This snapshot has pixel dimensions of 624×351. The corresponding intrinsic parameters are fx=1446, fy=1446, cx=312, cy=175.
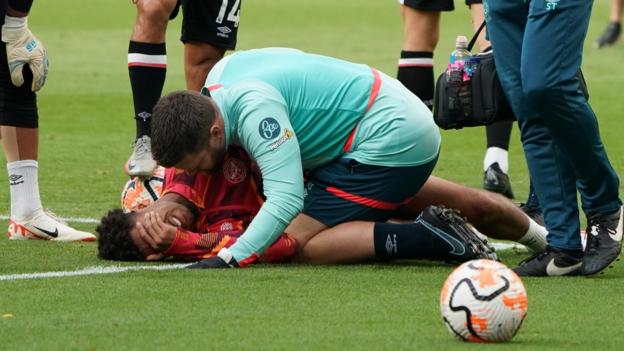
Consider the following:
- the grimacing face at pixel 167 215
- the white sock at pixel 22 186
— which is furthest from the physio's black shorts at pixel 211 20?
A: the grimacing face at pixel 167 215

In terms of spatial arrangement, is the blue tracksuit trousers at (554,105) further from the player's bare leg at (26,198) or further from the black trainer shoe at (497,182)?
the black trainer shoe at (497,182)

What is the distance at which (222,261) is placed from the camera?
6441 millimetres

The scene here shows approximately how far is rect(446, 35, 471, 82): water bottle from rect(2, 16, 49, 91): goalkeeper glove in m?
2.26

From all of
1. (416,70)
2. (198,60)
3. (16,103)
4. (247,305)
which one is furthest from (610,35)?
(247,305)

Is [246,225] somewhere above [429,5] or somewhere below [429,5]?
below

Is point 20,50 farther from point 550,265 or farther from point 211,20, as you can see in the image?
point 550,265

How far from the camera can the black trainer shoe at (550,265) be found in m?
6.38

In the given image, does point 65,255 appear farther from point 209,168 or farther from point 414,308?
point 414,308

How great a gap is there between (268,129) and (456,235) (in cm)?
106

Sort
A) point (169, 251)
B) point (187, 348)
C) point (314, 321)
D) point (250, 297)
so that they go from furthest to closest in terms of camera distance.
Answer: point (169, 251) < point (250, 297) < point (314, 321) < point (187, 348)

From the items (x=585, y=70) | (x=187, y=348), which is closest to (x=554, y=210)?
(x=187, y=348)

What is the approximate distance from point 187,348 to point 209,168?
1845mm

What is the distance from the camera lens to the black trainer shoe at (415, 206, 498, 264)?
671 centimetres

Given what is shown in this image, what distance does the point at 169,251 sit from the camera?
22.4 feet
